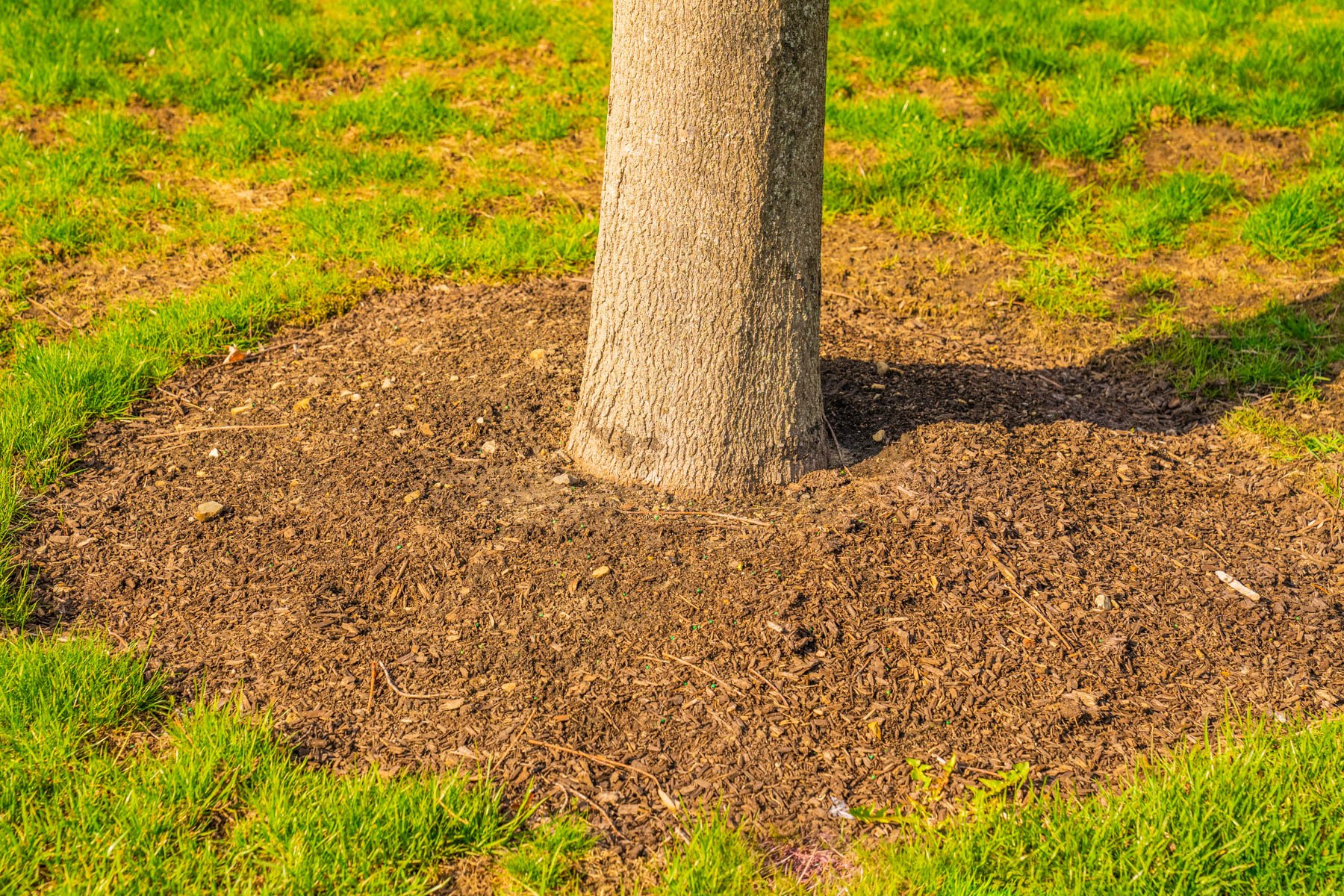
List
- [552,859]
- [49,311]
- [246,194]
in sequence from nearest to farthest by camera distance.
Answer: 1. [552,859]
2. [49,311]
3. [246,194]

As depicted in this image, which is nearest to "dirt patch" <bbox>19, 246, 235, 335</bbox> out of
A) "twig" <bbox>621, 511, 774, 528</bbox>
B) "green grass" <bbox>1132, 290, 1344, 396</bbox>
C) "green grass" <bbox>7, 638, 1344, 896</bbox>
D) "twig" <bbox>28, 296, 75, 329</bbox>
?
"twig" <bbox>28, 296, 75, 329</bbox>

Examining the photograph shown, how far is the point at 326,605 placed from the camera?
335 centimetres

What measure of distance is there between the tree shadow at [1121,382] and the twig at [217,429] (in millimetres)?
2172

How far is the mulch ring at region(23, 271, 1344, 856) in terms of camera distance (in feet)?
9.64

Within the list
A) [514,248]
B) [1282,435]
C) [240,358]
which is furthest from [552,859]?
[514,248]

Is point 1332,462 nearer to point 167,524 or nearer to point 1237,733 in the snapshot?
point 1237,733

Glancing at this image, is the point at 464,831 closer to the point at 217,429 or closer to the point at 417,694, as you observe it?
the point at 417,694

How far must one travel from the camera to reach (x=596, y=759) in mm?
2873

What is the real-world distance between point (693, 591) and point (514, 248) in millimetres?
2991

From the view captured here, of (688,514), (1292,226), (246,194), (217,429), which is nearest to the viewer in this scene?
(688,514)

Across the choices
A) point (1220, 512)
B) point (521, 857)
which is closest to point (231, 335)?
point (521, 857)

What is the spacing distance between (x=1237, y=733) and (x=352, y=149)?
5672mm

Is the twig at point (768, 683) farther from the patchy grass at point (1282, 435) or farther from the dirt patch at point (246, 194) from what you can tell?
the dirt patch at point (246, 194)

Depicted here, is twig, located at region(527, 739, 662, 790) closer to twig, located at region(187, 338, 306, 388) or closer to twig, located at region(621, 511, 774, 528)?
twig, located at region(621, 511, 774, 528)
